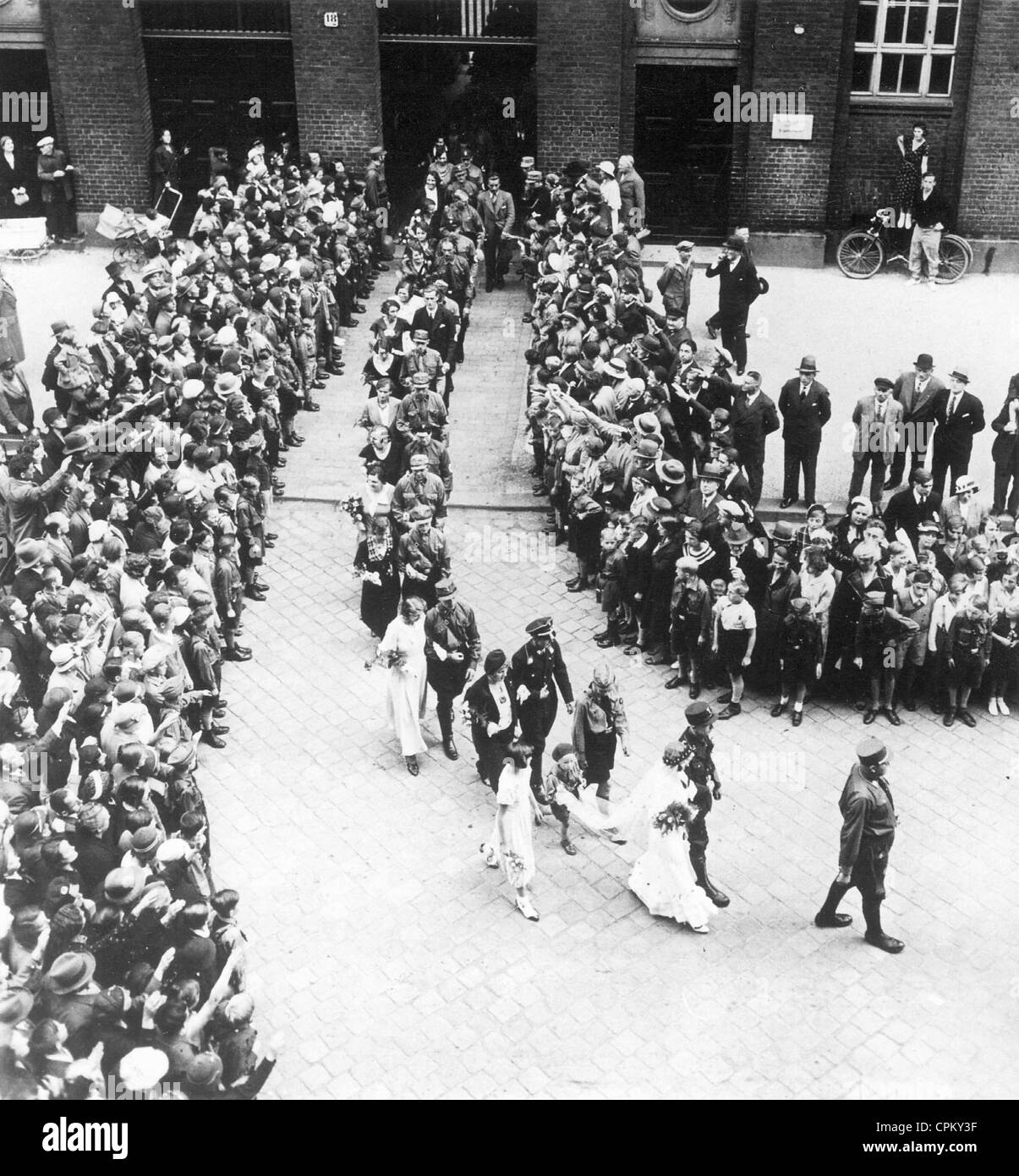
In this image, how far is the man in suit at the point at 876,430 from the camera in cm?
1530

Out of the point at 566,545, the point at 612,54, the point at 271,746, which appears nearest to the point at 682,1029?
the point at 271,746

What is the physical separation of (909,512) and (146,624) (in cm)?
700

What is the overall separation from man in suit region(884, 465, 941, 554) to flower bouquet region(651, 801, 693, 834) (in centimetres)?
452

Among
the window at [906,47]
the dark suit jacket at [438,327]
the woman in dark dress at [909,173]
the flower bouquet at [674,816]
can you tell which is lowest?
the flower bouquet at [674,816]

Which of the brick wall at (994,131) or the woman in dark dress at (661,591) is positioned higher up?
the brick wall at (994,131)

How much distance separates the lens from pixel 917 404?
1560 centimetres

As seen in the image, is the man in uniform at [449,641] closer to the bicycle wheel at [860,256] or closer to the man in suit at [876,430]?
the man in suit at [876,430]

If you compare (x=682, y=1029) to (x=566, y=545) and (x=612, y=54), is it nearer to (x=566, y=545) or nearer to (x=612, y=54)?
(x=566, y=545)

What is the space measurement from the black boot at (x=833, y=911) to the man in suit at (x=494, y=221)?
12.5m

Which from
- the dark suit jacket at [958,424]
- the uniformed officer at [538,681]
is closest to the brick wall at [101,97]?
the dark suit jacket at [958,424]

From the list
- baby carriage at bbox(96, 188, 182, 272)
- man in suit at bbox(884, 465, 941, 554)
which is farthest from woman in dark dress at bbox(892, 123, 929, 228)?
baby carriage at bbox(96, 188, 182, 272)
